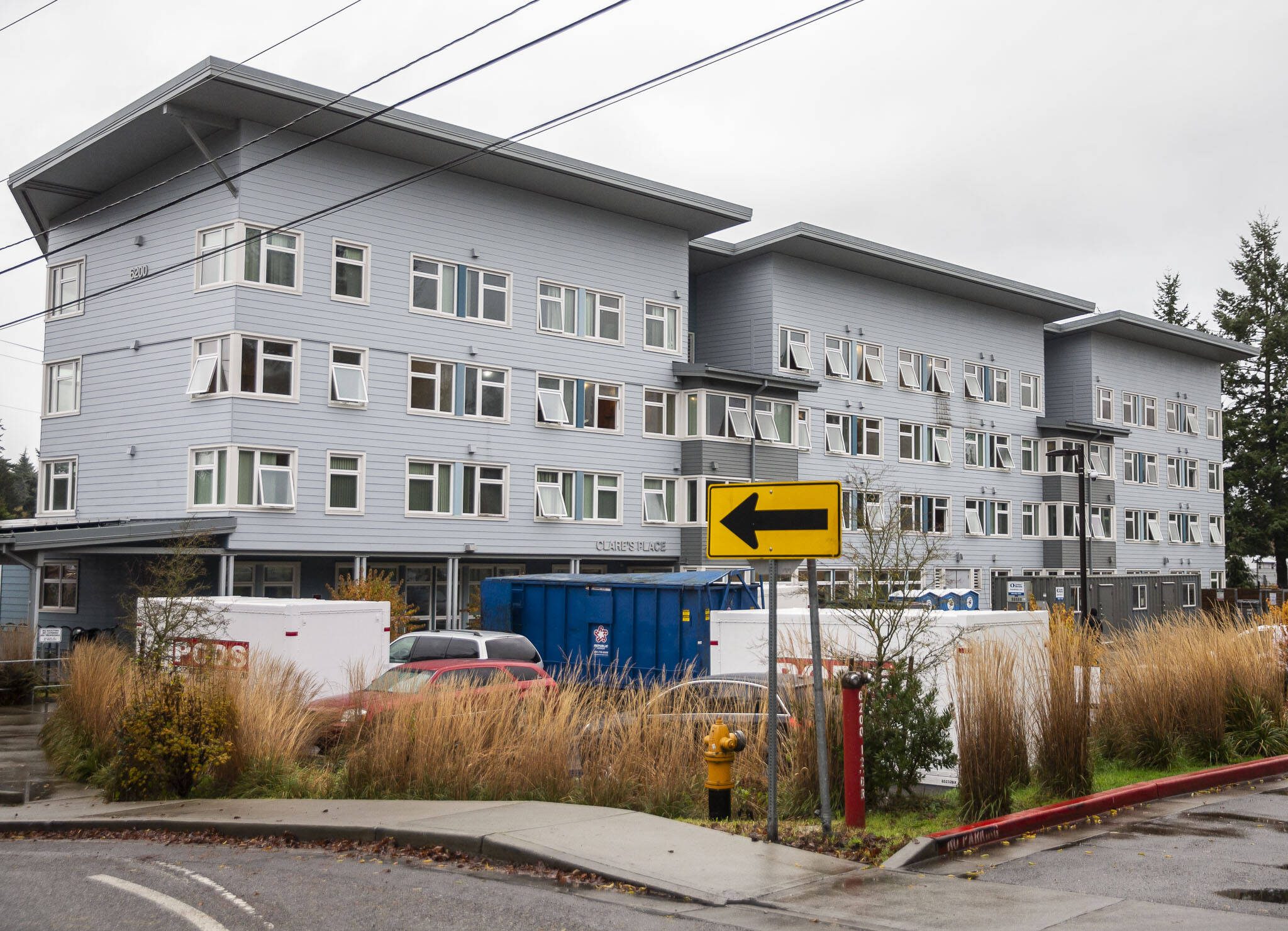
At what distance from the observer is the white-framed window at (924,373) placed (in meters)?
45.8

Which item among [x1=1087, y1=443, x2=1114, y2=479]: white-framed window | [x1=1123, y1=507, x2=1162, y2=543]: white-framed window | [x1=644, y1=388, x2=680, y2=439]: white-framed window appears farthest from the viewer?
[x1=1123, y1=507, x2=1162, y2=543]: white-framed window

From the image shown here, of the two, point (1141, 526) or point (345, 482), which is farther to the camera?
point (1141, 526)

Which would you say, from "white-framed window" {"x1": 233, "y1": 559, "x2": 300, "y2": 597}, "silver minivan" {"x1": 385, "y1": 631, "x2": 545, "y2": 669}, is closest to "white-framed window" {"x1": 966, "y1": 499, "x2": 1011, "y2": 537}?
"white-framed window" {"x1": 233, "y1": 559, "x2": 300, "y2": 597}

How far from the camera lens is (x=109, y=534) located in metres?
27.2

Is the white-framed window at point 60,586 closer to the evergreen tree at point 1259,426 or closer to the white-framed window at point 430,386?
the white-framed window at point 430,386

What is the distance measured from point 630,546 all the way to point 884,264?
14.3 metres

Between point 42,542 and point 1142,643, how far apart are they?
22330 millimetres

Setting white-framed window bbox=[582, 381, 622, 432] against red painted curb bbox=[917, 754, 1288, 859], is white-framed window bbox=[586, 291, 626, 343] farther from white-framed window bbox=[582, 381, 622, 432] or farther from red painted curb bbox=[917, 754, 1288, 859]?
red painted curb bbox=[917, 754, 1288, 859]

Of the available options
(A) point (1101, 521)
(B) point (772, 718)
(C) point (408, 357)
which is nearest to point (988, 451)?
(A) point (1101, 521)

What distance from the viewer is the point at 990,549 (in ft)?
160

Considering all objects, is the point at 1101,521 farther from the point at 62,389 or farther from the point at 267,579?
the point at 62,389

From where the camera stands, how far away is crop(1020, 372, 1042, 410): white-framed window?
50750 millimetres

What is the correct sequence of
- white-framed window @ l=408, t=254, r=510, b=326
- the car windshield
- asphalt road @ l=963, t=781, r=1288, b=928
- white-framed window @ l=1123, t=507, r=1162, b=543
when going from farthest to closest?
white-framed window @ l=1123, t=507, r=1162, b=543
white-framed window @ l=408, t=254, r=510, b=326
the car windshield
asphalt road @ l=963, t=781, r=1288, b=928

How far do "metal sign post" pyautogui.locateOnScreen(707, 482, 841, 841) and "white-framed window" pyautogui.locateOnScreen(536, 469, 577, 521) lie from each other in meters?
A: 25.2
